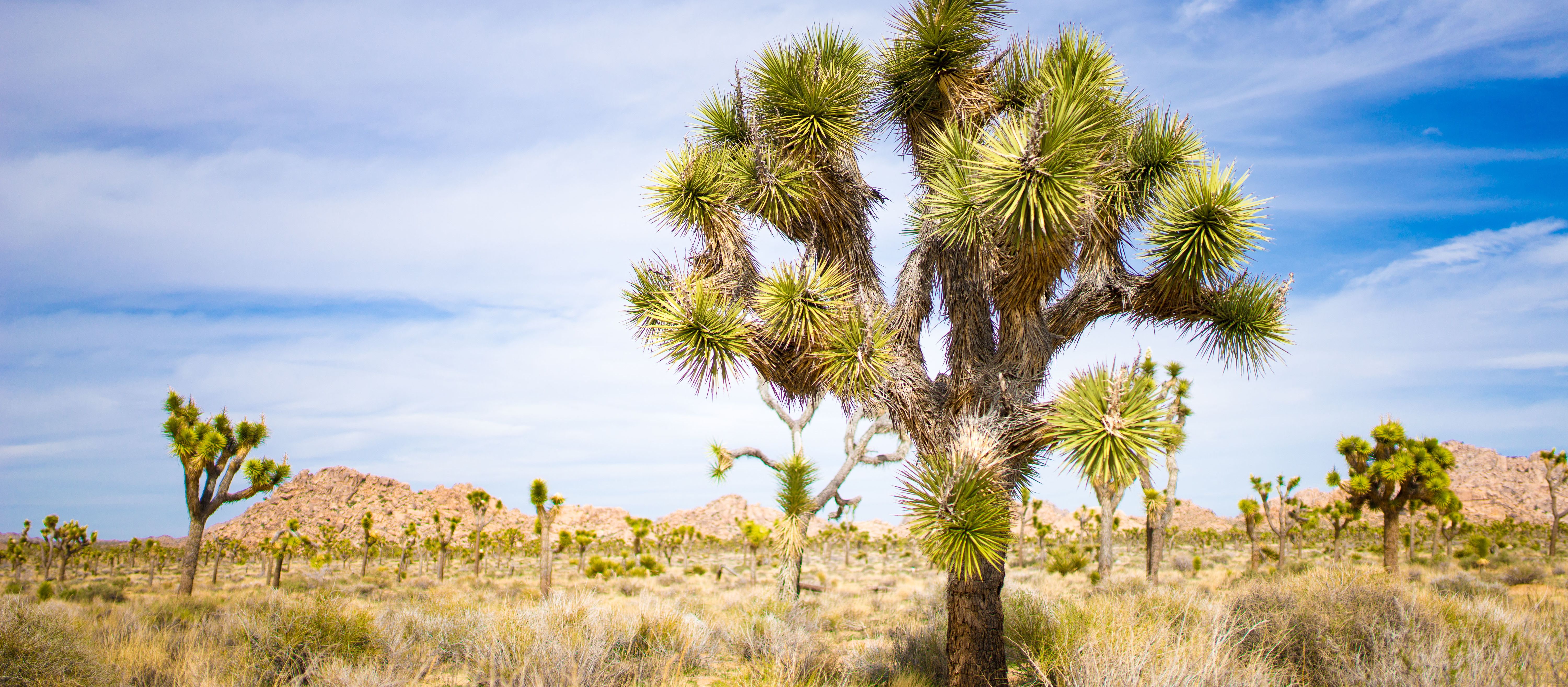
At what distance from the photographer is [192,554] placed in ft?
59.7

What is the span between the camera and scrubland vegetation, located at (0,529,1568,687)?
5992 millimetres

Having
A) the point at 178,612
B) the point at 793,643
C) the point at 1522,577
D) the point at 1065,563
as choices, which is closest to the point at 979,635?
the point at 793,643

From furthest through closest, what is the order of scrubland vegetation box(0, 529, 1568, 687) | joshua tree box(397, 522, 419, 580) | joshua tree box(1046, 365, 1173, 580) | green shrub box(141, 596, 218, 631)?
joshua tree box(397, 522, 419, 580)
green shrub box(141, 596, 218, 631)
scrubland vegetation box(0, 529, 1568, 687)
joshua tree box(1046, 365, 1173, 580)

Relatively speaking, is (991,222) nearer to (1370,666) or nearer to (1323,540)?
(1370,666)

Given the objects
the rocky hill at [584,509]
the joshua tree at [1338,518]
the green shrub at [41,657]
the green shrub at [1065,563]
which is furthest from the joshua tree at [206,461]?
the rocky hill at [584,509]

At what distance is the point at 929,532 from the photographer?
227 inches

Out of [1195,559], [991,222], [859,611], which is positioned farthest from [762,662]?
[1195,559]

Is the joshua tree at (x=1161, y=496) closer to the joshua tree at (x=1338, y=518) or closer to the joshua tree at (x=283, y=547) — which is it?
the joshua tree at (x=1338, y=518)

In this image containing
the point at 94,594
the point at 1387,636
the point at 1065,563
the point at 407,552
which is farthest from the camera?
the point at 407,552

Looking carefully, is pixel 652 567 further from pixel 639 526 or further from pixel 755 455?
pixel 755 455

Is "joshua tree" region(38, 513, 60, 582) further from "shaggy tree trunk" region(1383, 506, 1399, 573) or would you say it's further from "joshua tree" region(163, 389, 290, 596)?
"shaggy tree trunk" region(1383, 506, 1399, 573)

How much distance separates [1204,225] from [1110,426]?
1.98 meters

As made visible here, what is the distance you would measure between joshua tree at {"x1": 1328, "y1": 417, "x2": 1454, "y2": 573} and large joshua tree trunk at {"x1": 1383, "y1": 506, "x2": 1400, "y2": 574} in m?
0.02

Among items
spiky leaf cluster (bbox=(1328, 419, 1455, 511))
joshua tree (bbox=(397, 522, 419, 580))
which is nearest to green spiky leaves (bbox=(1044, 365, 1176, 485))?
spiky leaf cluster (bbox=(1328, 419, 1455, 511))
